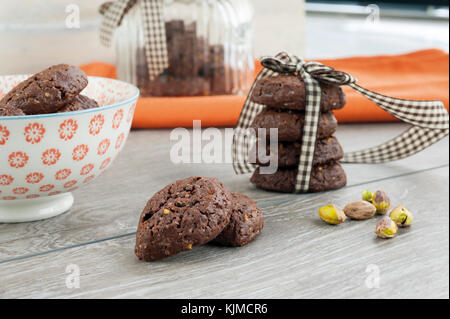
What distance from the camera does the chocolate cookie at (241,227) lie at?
77cm

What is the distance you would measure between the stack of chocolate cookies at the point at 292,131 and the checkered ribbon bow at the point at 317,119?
2cm

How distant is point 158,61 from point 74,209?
671 mm

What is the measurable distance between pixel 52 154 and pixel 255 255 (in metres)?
0.31

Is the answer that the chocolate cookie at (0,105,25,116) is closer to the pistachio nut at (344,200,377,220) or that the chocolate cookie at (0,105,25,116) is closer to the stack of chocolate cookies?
the stack of chocolate cookies

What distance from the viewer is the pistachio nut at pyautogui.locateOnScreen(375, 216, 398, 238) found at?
0.81 meters

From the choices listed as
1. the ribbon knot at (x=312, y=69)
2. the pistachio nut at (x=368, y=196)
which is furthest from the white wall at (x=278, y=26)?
the pistachio nut at (x=368, y=196)

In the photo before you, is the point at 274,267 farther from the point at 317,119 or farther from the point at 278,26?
the point at 278,26

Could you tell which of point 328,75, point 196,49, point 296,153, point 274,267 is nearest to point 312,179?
point 296,153

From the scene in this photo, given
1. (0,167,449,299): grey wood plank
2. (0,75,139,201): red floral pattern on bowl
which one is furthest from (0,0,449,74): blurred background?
(0,167,449,299): grey wood plank

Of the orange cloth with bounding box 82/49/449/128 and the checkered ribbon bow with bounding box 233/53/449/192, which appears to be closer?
the checkered ribbon bow with bounding box 233/53/449/192

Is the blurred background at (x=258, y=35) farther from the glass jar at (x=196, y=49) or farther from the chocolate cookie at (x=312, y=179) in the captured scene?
the chocolate cookie at (x=312, y=179)

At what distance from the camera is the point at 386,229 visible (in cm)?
81

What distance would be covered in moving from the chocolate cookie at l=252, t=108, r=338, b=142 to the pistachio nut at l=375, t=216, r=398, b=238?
0.20 m

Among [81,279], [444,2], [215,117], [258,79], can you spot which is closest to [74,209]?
[81,279]
